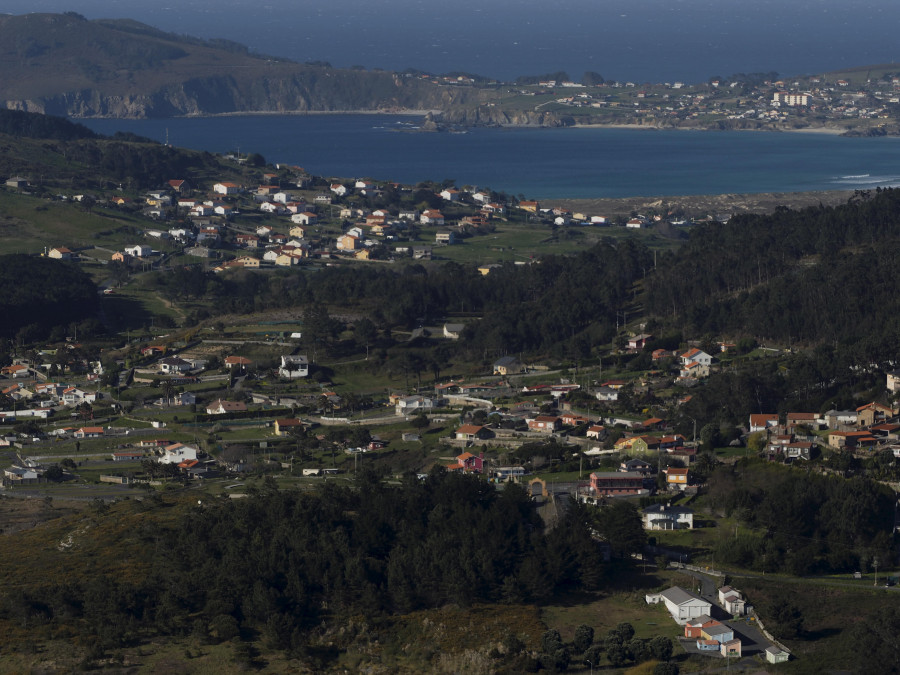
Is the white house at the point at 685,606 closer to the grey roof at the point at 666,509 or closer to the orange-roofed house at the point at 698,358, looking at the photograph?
the grey roof at the point at 666,509

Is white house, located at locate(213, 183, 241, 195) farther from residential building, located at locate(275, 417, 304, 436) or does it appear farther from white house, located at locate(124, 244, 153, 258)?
residential building, located at locate(275, 417, 304, 436)

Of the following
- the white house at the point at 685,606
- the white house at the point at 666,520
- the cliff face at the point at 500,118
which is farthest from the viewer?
the cliff face at the point at 500,118

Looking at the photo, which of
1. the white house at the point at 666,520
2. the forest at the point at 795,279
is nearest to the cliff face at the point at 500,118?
the forest at the point at 795,279

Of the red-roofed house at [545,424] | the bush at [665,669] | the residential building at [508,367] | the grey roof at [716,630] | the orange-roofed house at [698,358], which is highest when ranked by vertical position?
the orange-roofed house at [698,358]

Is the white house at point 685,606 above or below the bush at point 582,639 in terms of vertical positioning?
above

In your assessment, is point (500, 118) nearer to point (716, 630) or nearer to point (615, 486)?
point (615, 486)

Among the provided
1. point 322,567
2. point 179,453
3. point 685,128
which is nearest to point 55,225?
point 179,453
